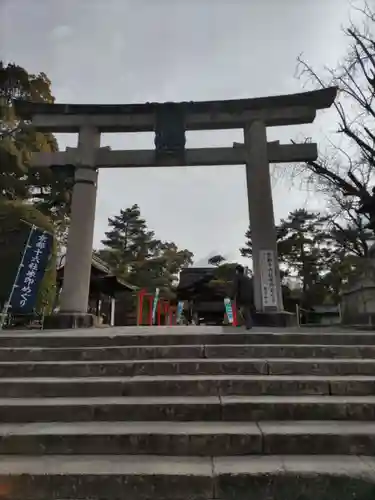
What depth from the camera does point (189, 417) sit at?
3.31 meters

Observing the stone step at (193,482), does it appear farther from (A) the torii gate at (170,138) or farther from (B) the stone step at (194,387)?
(A) the torii gate at (170,138)

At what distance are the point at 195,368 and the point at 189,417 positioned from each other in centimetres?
83

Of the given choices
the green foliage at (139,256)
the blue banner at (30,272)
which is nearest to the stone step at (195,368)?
the blue banner at (30,272)

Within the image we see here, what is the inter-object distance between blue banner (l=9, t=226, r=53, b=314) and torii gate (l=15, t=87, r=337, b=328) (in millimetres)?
768

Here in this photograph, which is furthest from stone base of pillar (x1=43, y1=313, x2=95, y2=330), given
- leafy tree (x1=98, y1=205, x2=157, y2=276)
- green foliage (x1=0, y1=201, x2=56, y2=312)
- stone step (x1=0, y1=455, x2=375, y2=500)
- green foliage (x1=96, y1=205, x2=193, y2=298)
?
leafy tree (x1=98, y1=205, x2=157, y2=276)

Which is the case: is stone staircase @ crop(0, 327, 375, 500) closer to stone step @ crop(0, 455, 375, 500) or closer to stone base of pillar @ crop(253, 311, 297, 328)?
stone step @ crop(0, 455, 375, 500)

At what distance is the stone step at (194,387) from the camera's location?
12.1ft

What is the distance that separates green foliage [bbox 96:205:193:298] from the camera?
28062 millimetres

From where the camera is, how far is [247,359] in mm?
4332

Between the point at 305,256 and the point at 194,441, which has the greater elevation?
the point at 305,256

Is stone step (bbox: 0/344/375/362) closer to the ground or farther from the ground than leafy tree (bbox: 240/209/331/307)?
closer to the ground

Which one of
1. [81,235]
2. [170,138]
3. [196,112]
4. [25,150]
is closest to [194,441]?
[81,235]

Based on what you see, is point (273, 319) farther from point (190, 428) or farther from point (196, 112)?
point (196, 112)

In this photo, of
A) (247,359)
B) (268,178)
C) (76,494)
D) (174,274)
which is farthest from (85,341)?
(174,274)
